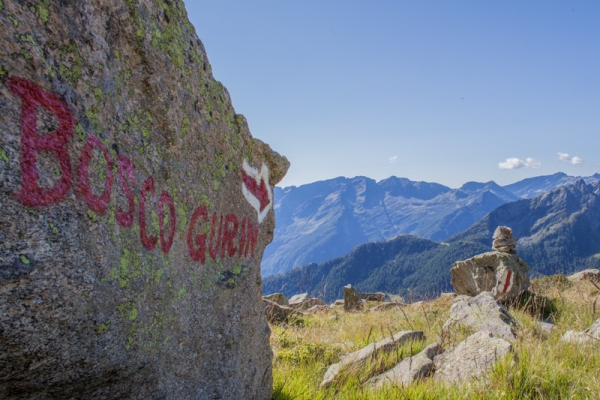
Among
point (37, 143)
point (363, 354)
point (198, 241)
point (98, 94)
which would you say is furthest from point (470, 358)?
point (37, 143)

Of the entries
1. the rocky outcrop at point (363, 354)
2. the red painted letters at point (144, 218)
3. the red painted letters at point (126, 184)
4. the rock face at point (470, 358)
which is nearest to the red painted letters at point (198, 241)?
the red painted letters at point (144, 218)

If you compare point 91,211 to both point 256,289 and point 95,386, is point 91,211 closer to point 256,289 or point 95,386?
point 95,386

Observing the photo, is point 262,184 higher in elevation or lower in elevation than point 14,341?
higher

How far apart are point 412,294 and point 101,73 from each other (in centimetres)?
1089

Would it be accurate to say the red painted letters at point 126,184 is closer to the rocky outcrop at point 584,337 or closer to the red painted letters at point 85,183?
the red painted letters at point 85,183

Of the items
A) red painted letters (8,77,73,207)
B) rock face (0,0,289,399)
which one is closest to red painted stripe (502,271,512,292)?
rock face (0,0,289,399)

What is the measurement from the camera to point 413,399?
380 cm

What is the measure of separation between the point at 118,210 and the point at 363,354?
415 centimetres

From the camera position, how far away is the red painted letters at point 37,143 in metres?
1.96

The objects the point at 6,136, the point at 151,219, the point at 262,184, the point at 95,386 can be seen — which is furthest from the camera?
the point at 262,184

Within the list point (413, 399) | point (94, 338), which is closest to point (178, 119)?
point (94, 338)

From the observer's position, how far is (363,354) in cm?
549

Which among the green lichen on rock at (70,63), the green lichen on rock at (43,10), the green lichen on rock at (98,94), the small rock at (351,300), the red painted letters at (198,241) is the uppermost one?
the green lichen on rock at (43,10)

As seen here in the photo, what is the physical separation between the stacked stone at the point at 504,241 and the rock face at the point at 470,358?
1359 centimetres
